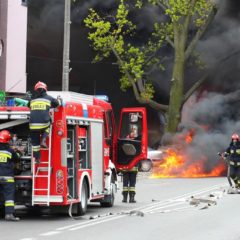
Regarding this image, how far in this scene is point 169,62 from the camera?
33844 millimetres

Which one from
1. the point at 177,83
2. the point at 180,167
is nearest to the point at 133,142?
the point at 180,167

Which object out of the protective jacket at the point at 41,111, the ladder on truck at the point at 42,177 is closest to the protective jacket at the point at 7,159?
the ladder on truck at the point at 42,177

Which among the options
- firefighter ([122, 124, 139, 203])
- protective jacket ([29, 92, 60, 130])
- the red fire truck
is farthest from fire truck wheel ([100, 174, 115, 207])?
protective jacket ([29, 92, 60, 130])

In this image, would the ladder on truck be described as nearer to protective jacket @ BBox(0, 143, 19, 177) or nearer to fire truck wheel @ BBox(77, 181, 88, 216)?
protective jacket @ BBox(0, 143, 19, 177)

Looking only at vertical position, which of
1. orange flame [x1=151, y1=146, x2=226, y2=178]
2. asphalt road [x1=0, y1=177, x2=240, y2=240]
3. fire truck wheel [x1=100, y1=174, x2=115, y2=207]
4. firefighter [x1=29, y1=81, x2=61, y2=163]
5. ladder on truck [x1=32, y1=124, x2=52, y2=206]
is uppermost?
firefighter [x1=29, y1=81, x2=61, y2=163]

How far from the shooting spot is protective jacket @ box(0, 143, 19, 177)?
1243 centimetres

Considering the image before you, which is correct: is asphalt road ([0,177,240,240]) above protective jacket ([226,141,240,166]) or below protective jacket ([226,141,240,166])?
below

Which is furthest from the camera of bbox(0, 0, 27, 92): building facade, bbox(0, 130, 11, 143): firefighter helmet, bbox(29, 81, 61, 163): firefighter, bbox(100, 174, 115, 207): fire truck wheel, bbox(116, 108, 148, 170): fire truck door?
bbox(0, 0, 27, 92): building facade

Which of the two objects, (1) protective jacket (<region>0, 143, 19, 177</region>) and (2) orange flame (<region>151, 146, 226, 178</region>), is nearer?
(1) protective jacket (<region>0, 143, 19, 177</region>)

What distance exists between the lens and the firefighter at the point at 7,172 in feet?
40.5

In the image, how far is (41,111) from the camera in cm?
1223

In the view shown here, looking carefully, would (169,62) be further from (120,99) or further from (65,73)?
(65,73)

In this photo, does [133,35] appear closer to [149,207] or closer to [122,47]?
[122,47]

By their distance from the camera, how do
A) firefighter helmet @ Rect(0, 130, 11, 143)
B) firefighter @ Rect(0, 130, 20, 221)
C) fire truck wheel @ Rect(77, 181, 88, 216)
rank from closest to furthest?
firefighter @ Rect(0, 130, 20, 221)
firefighter helmet @ Rect(0, 130, 11, 143)
fire truck wheel @ Rect(77, 181, 88, 216)
